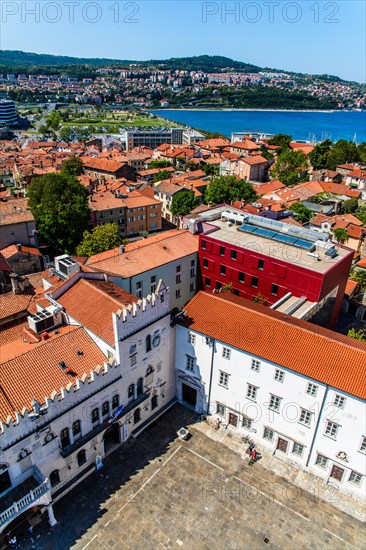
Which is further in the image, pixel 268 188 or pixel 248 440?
pixel 268 188

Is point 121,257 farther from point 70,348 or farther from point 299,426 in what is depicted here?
point 299,426

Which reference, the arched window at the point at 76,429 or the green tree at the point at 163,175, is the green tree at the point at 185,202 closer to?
the green tree at the point at 163,175

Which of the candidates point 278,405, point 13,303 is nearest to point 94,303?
point 13,303

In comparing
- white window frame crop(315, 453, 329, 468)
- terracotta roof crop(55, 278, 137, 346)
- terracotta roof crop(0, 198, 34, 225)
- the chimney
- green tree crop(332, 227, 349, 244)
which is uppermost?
terracotta roof crop(55, 278, 137, 346)

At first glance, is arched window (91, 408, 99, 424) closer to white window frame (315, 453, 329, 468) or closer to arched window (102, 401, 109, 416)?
arched window (102, 401, 109, 416)

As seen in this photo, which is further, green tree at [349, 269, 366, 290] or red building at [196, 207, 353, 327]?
green tree at [349, 269, 366, 290]

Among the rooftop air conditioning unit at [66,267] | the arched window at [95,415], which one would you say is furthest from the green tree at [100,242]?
the arched window at [95,415]

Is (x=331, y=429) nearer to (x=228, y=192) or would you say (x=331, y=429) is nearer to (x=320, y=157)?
(x=228, y=192)

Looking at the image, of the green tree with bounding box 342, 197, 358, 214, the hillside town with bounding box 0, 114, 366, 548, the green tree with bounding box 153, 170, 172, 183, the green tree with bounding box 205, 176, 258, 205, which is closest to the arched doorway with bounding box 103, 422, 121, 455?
the hillside town with bounding box 0, 114, 366, 548
